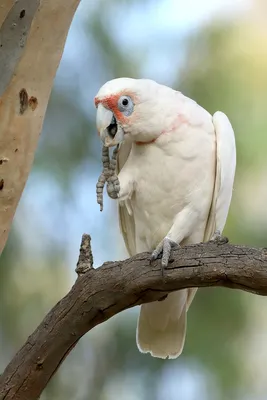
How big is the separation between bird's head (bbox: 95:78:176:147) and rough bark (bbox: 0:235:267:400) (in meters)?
0.38

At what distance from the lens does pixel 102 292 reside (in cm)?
154

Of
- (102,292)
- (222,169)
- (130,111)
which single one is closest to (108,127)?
(130,111)

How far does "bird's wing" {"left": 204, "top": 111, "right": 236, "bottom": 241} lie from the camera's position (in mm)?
1883

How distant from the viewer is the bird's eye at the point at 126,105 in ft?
5.83

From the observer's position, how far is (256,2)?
11.4ft

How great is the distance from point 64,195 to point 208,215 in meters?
1.29

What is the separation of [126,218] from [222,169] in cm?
37

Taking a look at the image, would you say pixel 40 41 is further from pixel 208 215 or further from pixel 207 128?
pixel 208 215

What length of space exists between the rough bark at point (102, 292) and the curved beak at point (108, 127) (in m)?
0.35

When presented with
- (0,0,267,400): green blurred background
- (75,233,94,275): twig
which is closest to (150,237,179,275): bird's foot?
(75,233,94,275): twig

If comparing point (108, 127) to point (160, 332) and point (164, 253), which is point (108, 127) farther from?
point (160, 332)

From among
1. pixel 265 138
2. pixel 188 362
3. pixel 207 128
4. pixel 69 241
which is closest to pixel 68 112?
pixel 69 241

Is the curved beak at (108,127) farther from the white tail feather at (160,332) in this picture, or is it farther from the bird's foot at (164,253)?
the white tail feather at (160,332)

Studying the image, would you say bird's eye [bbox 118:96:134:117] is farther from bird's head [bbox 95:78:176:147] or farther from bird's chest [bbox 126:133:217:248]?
bird's chest [bbox 126:133:217:248]
